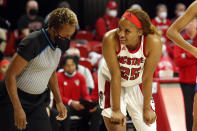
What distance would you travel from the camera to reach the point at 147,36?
285 cm

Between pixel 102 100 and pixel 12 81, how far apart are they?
0.83 m

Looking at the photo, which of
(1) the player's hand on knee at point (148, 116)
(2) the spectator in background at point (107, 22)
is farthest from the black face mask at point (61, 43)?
(2) the spectator in background at point (107, 22)

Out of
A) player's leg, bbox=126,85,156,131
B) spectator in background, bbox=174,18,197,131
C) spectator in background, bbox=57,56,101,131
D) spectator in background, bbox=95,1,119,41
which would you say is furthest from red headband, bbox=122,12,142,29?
spectator in background, bbox=95,1,119,41

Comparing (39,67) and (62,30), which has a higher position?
(62,30)

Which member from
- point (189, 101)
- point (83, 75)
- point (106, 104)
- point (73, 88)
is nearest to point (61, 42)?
point (106, 104)

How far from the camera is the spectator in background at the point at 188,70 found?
4223 mm

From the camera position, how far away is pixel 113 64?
9.32 ft

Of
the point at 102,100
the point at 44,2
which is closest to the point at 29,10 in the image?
the point at 44,2

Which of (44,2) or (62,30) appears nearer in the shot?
(62,30)

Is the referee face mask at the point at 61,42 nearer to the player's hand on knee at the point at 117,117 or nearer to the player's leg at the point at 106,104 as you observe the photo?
the player's leg at the point at 106,104

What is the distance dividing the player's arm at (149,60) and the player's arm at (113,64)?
21 centimetres

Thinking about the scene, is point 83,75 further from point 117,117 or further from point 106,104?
point 117,117

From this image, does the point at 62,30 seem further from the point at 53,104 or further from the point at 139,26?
the point at 53,104

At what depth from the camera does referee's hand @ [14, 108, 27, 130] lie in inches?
104
